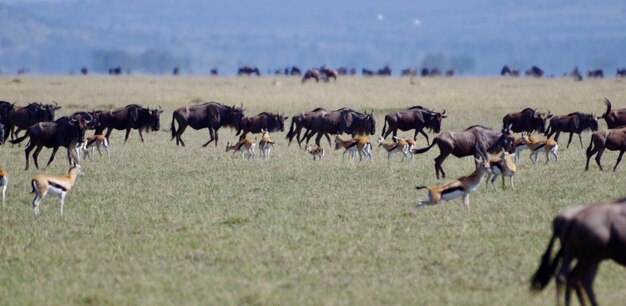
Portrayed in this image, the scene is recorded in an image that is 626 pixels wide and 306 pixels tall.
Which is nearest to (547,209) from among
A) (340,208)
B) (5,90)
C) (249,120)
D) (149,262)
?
(340,208)

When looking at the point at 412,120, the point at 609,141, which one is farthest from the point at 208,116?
A: the point at 609,141

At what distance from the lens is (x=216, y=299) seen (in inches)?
357

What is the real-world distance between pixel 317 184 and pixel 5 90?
3576 centimetres

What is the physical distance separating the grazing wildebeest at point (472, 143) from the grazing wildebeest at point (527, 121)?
7965 millimetres

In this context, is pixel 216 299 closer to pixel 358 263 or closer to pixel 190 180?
pixel 358 263

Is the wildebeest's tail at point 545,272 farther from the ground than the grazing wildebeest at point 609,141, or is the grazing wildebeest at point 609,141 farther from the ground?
the wildebeest's tail at point 545,272

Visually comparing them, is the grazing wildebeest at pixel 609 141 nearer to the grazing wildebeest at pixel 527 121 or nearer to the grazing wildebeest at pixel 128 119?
the grazing wildebeest at pixel 527 121

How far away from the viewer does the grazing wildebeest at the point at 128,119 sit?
27734 millimetres

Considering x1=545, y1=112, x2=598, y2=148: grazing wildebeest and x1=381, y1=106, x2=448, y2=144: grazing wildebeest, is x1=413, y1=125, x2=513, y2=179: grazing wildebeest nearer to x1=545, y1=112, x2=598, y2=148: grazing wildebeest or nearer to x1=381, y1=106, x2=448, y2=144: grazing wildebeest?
x1=545, y1=112, x2=598, y2=148: grazing wildebeest

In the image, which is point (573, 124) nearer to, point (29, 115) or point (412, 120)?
point (412, 120)

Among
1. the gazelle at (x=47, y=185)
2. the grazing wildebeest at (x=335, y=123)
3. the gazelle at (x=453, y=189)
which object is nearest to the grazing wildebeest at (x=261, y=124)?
the grazing wildebeest at (x=335, y=123)

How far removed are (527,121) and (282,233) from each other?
16.0 meters

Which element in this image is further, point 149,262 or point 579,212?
point 149,262

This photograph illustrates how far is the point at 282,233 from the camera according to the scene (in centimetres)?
1223
